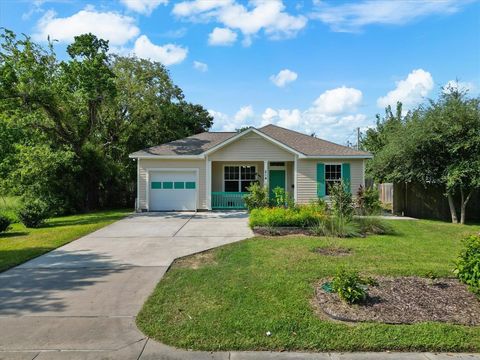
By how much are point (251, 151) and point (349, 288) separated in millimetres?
14212

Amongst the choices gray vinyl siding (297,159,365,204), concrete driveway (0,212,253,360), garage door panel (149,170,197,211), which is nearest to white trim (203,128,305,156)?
gray vinyl siding (297,159,365,204)

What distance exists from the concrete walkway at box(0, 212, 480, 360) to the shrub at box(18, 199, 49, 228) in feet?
13.4

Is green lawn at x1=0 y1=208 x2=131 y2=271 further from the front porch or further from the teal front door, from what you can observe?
the teal front door

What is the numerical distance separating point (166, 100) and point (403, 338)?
92.5 ft

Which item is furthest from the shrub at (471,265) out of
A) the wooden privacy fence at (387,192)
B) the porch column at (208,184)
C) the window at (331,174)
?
the wooden privacy fence at (387,192)

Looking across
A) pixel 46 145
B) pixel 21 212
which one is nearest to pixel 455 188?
pixel 21 212

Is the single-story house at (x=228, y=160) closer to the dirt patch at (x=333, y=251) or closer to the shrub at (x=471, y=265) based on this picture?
the dirt patch at (x=333, y=251)

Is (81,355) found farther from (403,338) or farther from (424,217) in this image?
(424,217)

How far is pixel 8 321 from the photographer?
5.15 meters

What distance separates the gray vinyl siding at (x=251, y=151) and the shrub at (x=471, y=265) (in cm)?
1359

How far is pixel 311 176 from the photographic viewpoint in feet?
62.4

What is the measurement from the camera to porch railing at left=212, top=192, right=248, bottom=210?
775 inches

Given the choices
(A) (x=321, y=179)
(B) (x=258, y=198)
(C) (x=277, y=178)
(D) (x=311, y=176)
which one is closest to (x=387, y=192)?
(A) (x=321, y=179)

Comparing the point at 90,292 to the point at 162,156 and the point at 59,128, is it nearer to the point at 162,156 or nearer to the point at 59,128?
the point at 162,156
